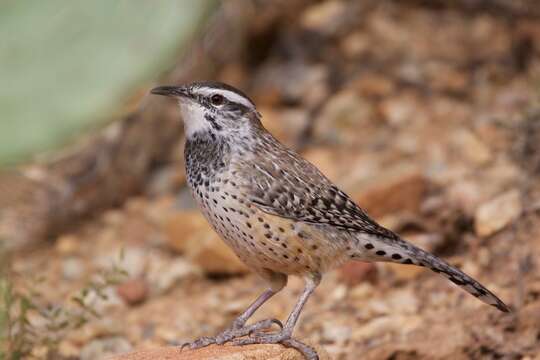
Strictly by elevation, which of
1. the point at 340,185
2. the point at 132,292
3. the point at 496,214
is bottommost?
the point at 132,292

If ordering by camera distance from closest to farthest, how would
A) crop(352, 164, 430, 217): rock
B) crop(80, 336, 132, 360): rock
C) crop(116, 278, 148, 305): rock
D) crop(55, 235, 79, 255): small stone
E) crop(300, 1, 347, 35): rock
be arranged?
crop(80, 336, 132, 360): rock < crop(116, 278, 148, 305): rock < crop(352, 164, 430, 217): rock < crop(55, 235, 79, 255): small stone < crop(300, 1, 347, 35): rock

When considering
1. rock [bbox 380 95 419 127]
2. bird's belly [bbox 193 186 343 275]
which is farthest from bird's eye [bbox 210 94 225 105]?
rock [bbox 380 95 419 127]

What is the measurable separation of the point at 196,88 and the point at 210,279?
85.5 inches

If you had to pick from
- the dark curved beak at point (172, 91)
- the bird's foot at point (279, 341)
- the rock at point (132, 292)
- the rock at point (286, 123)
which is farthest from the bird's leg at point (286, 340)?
the rock at point (286, 123)

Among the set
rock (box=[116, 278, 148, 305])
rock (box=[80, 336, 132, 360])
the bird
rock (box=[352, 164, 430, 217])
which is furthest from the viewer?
rock (box=[352, 164, 430, 217])

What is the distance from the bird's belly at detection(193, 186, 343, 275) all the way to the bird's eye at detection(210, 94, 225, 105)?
42 centimetres

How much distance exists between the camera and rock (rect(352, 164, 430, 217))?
5.58 meters

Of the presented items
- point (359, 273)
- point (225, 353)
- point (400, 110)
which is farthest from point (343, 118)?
point (225, 353)

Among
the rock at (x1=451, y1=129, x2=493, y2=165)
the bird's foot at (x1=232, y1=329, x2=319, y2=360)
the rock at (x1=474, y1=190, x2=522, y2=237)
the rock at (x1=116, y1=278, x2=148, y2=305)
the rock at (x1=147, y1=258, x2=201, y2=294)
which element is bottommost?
the bird's foot at (x1=232, y1=329, x2=319, y2=360)

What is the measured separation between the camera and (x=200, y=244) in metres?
5.65

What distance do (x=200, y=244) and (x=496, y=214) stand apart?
1.86 meters

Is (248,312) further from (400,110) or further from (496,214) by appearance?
(400,110)

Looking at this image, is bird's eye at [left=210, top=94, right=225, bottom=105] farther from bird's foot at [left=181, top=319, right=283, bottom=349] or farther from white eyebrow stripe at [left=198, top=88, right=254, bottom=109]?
bird's foot at [left=181, top=319, right=283, bottom=349]

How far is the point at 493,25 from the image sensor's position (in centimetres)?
729
